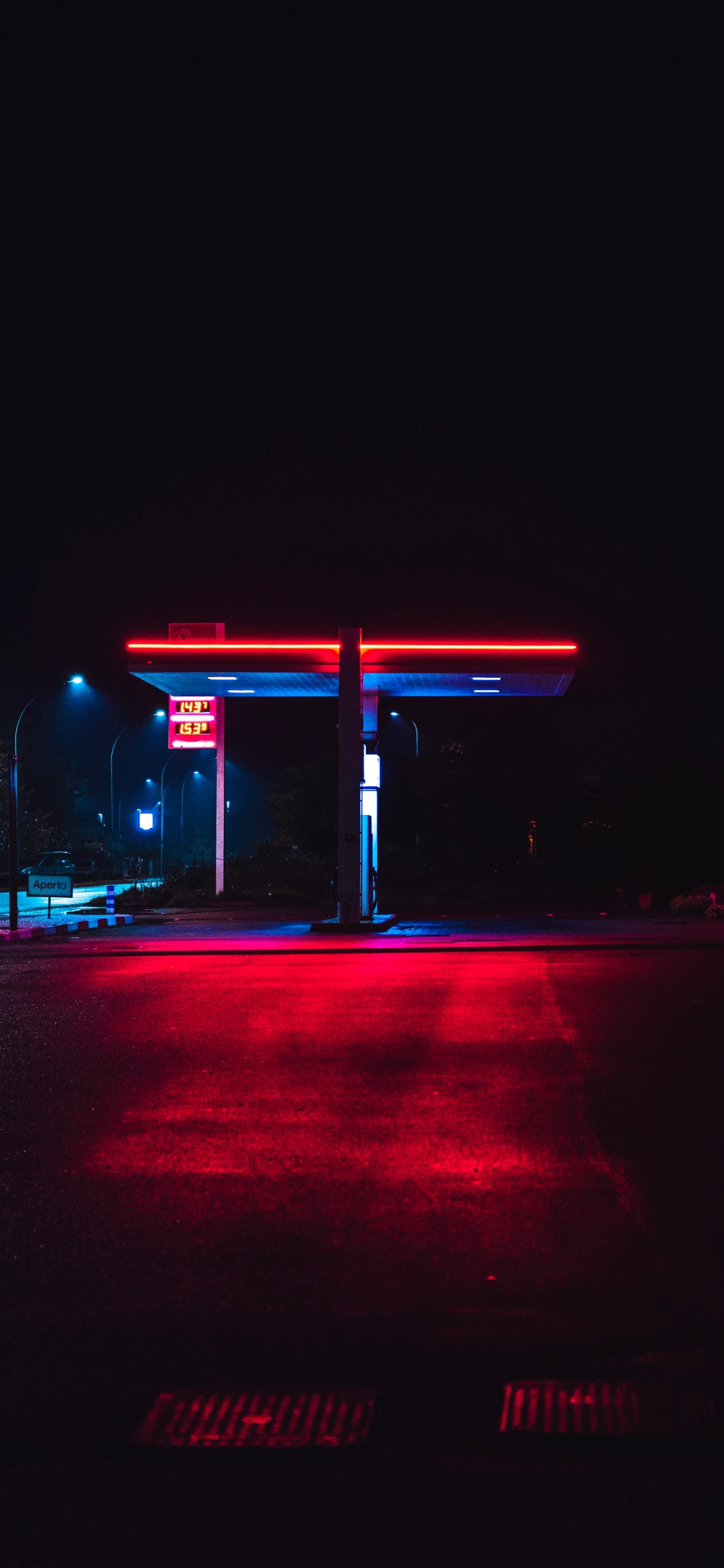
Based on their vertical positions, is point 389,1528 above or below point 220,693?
below

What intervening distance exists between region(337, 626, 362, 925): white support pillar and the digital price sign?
36.8ft

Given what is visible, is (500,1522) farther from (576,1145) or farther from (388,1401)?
(576,1145)

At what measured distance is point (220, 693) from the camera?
3719cm

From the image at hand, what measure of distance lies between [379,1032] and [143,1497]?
25.4 feet

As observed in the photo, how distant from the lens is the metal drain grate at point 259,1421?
11.2 feet

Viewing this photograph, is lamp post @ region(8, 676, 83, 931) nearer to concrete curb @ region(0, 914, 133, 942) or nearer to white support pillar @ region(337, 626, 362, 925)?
concrete curb @ region(0, 914, 133, 942)

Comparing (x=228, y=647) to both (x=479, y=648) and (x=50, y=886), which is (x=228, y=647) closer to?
(x=479, y=648)

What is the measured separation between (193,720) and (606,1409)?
35901 millimetres

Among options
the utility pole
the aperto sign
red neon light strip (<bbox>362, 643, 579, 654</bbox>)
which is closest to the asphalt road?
red neon light strip (<bbox>362, 643, 579, 654</bbox>)

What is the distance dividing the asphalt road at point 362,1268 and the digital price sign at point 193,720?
92.1ft

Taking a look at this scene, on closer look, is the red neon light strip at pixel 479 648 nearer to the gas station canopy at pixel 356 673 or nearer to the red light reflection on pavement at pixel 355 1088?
the gas station canopy at pixel 356 673

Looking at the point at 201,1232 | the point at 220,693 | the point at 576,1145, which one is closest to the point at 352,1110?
the point at 576,1145

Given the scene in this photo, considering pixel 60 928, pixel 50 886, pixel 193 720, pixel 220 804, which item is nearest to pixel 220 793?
pixel 220 804

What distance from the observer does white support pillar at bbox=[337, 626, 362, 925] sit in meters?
27.6
